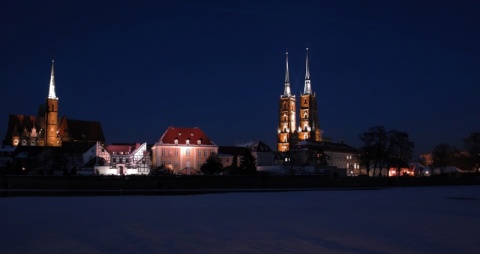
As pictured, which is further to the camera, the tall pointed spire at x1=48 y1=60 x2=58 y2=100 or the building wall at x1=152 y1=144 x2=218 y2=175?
the tall pointed spire at x1=48 y1=60 x2=58 y2=100

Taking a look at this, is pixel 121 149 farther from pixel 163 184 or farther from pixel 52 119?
pixel 52 119

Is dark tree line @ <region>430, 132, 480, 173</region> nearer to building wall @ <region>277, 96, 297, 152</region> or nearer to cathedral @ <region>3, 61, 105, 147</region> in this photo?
building wall @ <region>277, 96, 297, 152</region>

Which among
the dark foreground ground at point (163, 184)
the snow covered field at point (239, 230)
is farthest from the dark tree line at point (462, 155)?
the snow covered field at point (239, 230)

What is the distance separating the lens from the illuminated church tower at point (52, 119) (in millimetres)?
124438

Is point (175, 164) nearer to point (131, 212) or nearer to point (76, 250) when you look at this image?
point (131, 212)

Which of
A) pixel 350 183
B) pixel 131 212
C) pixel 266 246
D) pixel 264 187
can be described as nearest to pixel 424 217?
pixel 266 246

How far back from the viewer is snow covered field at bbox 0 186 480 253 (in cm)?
1645

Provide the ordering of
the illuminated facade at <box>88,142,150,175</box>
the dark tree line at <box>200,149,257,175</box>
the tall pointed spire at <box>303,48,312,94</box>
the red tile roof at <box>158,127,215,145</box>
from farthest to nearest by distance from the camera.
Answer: the tall pointed spire at <box>303,48,312,94</box>, the red tile roof at <box>158,127,215,145</box>, the illuminated facade at <box>88,142,150,175</box>, the dark tree line at <box>200,149,257,175</box>

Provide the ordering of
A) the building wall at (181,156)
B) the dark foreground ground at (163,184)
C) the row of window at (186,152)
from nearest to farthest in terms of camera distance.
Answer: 1. the dark foreground ground at (163,184)
2. the building wall at (181,156)
3. the row of window at (186,152)

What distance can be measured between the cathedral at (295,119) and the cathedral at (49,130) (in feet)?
182

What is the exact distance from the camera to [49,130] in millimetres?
124750

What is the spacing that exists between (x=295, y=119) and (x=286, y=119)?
4393 mm

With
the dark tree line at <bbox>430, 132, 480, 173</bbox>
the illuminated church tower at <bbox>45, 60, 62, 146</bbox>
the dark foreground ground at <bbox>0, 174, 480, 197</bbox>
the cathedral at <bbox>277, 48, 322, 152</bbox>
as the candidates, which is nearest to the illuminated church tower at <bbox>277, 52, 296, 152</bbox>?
the cathedral at <bbox>277, 48, 322, 152</bbox>

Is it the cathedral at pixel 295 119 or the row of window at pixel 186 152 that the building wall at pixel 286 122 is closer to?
the cathedral at pixel 295 119
